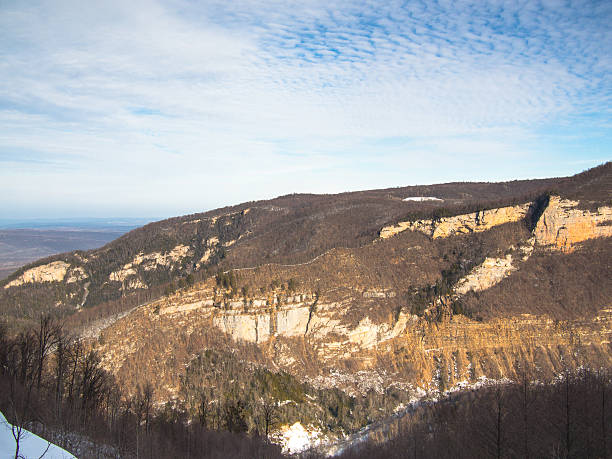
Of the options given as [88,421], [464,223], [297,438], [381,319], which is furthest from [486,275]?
[88,421]

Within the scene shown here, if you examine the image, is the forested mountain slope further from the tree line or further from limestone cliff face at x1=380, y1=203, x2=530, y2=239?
the tree line

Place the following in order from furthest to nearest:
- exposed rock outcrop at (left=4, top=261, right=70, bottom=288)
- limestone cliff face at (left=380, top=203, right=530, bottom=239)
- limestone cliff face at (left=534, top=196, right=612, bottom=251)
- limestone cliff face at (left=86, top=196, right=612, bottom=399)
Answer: exposed rock outcrop at (left=4, top=261, right=70, bottom=288) < limestone cliff face at (left=380, top=203, right=530, bottom=239) < limestone cliff face at (left=534, top=196, right=612, bottom=251) < limestone cliff face at (left=86, top=196, right=612, bottom=399)

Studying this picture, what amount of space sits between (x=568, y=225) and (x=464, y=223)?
66.7 feet

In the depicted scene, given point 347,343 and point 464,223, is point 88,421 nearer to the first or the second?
point 347,343

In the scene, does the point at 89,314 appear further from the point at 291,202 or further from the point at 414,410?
the point at 291,202

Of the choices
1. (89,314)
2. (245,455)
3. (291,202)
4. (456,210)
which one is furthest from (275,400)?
(291,202)

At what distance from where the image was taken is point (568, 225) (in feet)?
248

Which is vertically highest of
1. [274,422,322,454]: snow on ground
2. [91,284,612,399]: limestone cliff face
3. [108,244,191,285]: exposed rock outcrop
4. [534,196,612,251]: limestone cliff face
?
[534,196,612,251]: limestone cliff face

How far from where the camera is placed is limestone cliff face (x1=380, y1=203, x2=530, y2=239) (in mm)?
86375

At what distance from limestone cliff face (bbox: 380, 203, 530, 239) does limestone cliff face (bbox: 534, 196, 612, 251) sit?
320 inches

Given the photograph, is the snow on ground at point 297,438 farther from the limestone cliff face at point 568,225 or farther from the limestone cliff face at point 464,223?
the limestone cliff face at point 568,225

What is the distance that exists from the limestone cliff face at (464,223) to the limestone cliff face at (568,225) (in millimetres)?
8139

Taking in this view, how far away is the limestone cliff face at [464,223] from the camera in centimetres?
8638

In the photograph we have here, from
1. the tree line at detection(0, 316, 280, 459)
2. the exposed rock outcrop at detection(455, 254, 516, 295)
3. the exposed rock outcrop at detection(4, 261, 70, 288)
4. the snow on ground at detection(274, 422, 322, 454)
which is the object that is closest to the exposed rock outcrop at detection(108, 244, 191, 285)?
the exposed rock outcrop at detection(4, 261, 70, 288)
